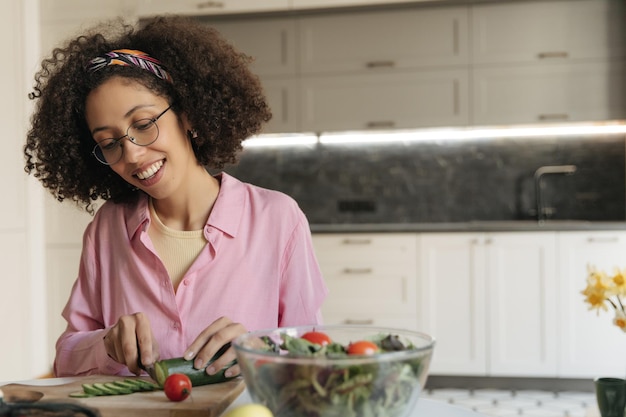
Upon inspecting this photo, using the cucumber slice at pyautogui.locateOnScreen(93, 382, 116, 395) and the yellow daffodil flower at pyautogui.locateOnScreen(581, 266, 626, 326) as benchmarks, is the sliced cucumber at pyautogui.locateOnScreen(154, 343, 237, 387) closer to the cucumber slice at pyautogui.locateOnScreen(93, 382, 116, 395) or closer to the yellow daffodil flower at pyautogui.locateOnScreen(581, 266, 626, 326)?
the cucumber slice at pyautogui.locateOnScreen(93, 382, 116, 395)

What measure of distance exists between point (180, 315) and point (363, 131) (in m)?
2.95

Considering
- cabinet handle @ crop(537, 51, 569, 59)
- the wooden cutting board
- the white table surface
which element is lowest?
the white table surface

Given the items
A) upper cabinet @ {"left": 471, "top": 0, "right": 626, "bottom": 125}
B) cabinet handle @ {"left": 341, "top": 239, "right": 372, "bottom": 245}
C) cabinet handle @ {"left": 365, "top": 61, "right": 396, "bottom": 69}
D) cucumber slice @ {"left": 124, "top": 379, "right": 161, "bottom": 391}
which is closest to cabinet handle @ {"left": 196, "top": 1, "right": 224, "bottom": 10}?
cabinet handle @ {"left": 365, "top": 61, "right": 396, "bottom": 69}

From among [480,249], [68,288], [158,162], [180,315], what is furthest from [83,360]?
[68,288]

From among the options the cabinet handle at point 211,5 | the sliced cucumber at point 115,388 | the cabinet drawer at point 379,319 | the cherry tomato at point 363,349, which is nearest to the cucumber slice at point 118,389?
the sliced cucumber at point 115,388

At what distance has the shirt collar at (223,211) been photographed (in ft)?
4.46

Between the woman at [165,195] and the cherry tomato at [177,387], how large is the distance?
36 centimetres

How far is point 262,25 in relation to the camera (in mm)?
4168

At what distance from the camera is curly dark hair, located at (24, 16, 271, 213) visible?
135 cm

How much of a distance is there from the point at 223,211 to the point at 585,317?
271 cm

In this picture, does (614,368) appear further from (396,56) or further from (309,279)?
(309,279)

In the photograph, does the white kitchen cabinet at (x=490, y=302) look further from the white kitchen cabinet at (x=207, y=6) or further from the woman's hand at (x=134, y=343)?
the woman's hand at (x=134, y=343)

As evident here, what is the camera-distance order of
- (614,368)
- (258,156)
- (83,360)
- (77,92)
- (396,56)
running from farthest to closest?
1. (258,156)
2. (396,56)
3. (614,368)
4. (77,92)
5. (83,360)

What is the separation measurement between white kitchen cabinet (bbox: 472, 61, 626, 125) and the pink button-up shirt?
2749 millimetres
